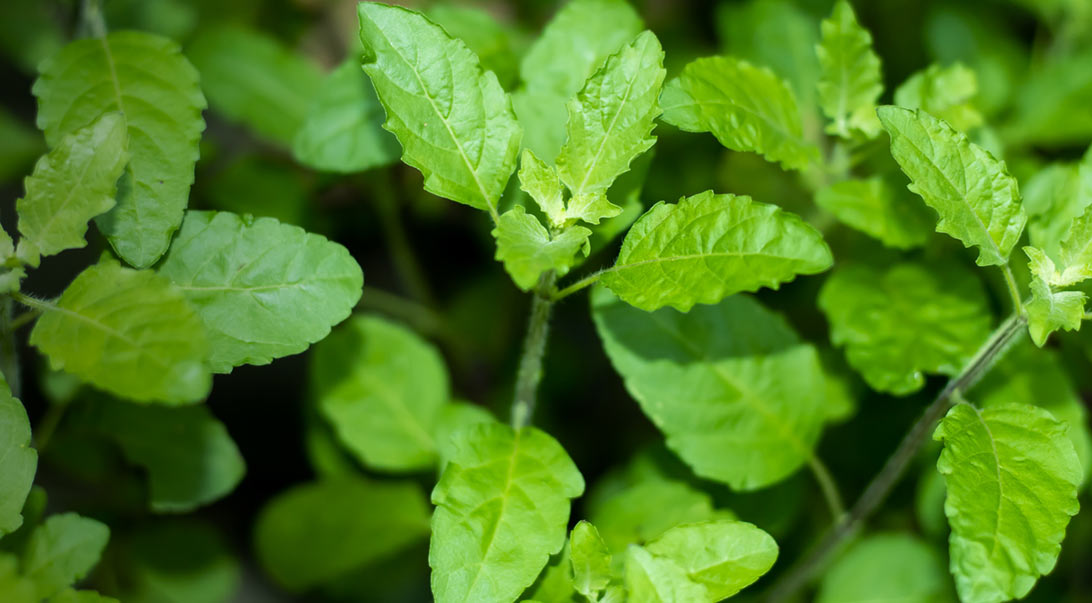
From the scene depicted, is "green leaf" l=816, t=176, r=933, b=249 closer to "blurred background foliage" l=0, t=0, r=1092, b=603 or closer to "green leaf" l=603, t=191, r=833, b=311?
"blurred background foliage" l=0, t=0, r=1092, b=603

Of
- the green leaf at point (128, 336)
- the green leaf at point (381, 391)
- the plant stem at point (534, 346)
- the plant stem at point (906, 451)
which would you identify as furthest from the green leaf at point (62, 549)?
the plant stem at point (906, 451)

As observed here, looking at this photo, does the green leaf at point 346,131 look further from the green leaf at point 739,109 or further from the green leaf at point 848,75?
the green leaf at point 848,75

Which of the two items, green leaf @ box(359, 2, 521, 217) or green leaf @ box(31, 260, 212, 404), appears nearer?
green leaf @ box(31, 260, 212, 404)

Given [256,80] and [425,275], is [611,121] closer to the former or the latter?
[256,80]

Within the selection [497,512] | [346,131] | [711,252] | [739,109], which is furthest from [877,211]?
[346,131]

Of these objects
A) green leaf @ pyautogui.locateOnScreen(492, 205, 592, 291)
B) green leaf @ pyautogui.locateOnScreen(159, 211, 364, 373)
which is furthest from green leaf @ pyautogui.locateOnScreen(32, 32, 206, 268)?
green leaf @ pyautogui.locateOnScreen(492, 205, 592, 291)

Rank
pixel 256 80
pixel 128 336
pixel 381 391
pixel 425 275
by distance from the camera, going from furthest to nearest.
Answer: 1. pixel 425 275
2. pixel 256 80
3. pixel 381 391
4. pixel 128 336
